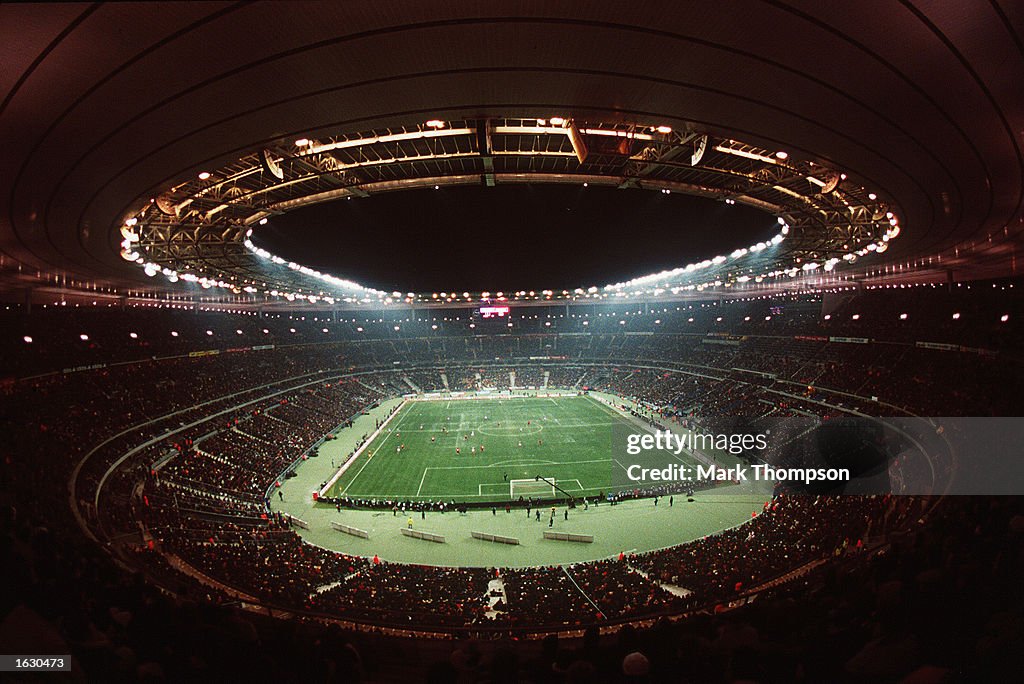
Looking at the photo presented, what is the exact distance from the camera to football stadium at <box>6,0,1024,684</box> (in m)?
5.38

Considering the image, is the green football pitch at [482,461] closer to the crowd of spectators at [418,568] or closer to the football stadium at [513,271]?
the football stadium at [513,271]

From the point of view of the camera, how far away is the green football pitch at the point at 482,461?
3148cm

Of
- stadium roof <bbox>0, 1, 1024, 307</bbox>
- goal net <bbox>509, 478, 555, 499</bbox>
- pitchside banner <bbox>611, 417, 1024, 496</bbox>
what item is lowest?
goal net <bbox>509, 478, 555, 499</bbox>

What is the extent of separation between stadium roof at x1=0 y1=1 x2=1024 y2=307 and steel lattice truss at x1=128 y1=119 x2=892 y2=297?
91 millimetres

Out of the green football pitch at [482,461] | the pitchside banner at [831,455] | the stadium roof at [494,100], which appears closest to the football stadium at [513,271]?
the stadium roof at [494,100]

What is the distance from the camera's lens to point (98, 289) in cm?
3147

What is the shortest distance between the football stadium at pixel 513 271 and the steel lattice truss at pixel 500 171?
146mm

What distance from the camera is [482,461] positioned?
124 feet

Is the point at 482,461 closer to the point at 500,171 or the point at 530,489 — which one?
the point at 530,489

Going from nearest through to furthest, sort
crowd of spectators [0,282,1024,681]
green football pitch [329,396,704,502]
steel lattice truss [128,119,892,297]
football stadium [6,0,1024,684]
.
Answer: crowd of spectators [0,282,1024,681] → football stadium [6,0,1024,684] → steel lattice truss [128,119,892,297] → green football pitch [329,396,704,502]

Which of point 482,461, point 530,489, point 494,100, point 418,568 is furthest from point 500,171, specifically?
point 482,461

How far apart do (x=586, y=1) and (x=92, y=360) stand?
138ft

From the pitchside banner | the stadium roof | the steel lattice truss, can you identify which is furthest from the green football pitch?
the stadium roof

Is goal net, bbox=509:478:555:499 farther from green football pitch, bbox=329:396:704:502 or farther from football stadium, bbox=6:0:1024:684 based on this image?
football stadium, bbox=6:0:1024:684
